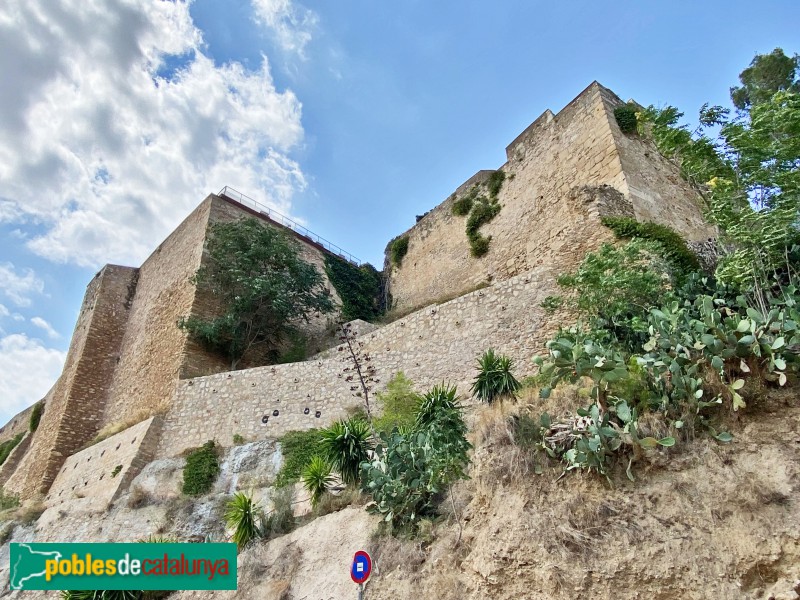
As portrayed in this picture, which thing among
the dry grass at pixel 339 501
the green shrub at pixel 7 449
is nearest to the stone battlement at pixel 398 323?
the green shrub at pixel 7 449

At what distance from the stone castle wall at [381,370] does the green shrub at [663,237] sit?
183 cm

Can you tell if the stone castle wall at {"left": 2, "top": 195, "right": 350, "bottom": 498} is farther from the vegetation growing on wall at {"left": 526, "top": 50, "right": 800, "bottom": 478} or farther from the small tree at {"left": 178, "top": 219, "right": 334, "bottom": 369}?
the vegetation growing on wall at {"left": 526, "top": 50, "right": 800, "bottom": 478}

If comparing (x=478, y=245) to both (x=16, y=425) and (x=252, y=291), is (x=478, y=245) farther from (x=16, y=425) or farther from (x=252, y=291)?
(x=16, y=425)

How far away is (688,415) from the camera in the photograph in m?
6.37

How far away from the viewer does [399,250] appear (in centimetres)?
2284

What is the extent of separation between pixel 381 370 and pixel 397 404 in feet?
5.62

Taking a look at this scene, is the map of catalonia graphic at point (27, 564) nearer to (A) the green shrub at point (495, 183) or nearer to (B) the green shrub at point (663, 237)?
(B) the green shrub at point (663, 237)

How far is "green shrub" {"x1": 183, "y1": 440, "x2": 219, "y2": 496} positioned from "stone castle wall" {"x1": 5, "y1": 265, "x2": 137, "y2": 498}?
25.8 ft

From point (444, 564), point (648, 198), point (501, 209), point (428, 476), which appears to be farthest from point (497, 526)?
point (501, 209)

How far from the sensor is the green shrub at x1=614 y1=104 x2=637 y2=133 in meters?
14.9

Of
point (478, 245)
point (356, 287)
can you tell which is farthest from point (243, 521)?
point (356, 287)

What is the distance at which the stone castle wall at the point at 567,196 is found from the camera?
13219 millimetres

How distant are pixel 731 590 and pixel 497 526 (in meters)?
2.35

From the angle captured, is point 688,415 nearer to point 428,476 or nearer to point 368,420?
point 428,476
